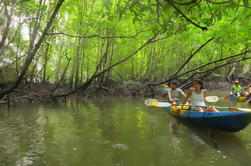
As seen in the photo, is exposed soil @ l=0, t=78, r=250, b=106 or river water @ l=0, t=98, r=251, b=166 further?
exposed soil @ l=0, t=78, r=250, b=106

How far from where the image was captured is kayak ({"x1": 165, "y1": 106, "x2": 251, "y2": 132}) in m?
5.07

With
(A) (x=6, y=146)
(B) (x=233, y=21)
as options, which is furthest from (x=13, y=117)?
(B) (x=233, y=21)

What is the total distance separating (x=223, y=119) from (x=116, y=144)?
2693mm

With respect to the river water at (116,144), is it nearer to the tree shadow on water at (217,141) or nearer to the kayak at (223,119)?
the tree shadow on water at (217,141)

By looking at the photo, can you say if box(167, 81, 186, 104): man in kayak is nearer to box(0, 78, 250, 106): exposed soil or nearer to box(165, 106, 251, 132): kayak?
box(165, 106, 251, 132): kayak

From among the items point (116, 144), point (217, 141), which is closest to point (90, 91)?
point (116, 144)

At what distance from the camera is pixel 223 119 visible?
5355 millimetres

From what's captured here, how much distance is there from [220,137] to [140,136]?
2.10 metres

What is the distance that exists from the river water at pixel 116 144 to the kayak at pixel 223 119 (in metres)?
0.30

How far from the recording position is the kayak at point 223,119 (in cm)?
507

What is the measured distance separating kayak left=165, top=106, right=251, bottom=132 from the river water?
0.97 feet

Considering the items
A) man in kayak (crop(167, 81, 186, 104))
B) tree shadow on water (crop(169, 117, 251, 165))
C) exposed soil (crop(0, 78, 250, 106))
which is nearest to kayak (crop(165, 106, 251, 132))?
tree shadow on water (crop(169, 117, 251, 165))

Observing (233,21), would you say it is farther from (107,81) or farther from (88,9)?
(107,81)

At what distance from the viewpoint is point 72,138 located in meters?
5.75
